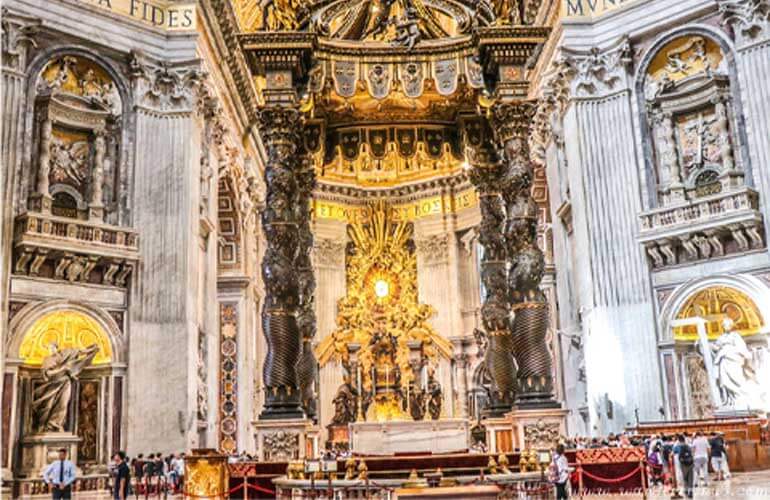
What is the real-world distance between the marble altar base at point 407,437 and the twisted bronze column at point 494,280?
5.09 meters

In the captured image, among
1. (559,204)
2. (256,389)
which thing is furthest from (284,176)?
(256,389)

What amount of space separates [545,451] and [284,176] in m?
4.35

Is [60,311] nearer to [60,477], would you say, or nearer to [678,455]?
[60,477]

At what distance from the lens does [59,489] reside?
25.3 ft

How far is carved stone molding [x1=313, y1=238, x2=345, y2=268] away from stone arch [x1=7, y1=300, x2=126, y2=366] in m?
14.6

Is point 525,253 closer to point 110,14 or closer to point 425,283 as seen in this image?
point 110,14

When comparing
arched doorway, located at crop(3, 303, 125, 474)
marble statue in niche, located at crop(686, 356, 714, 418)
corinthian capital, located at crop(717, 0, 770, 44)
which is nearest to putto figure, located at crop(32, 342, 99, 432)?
arched doorway, located at crop(3, 303, 125, 474)

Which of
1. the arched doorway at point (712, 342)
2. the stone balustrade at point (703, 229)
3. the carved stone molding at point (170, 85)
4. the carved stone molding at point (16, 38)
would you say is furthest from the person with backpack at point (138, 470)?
the stone balustrade at point (703, 229)

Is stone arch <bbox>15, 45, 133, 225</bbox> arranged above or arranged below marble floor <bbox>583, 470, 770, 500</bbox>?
above

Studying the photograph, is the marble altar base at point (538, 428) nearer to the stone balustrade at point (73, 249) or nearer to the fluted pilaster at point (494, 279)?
the fluted pilaster at point (494, 279)

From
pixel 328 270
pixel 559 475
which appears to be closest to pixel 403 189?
pixel 328 270

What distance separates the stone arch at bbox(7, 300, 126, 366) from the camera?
13.0 m

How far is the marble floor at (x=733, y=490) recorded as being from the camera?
8.03m

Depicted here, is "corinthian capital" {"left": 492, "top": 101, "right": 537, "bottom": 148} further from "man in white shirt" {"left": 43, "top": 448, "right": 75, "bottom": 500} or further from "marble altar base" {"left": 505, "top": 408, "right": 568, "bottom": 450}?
"man in white shirt" {"left": 43, "top": 448, "right": 75, "bottom": 500}
